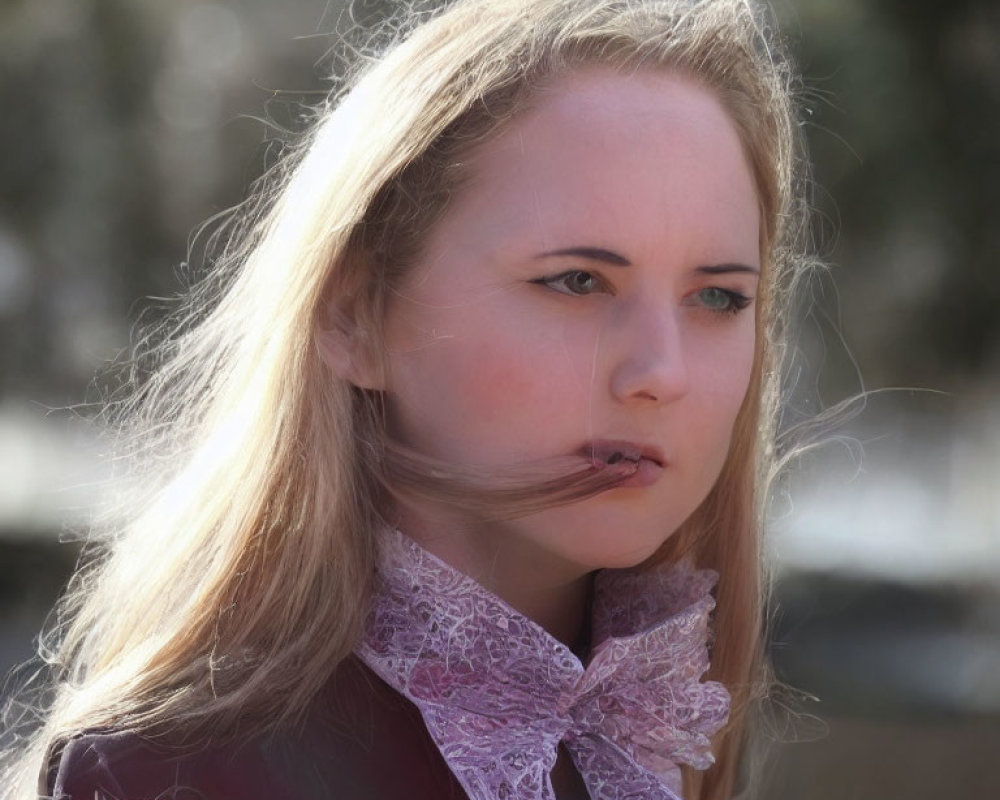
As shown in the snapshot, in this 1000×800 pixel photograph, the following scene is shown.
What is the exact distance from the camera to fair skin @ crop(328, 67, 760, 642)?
5.39 ft

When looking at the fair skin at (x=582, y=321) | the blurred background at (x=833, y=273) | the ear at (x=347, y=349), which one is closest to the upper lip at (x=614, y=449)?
the fair skin at (x=582, y=321)

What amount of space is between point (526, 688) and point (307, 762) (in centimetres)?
27

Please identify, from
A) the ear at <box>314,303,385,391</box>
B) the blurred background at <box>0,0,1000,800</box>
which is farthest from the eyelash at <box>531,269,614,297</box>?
the blurred background at <box>0,0,1000,800</box>

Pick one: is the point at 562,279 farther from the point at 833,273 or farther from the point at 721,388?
the point at 833,273

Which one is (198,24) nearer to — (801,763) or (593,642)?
(801,763)

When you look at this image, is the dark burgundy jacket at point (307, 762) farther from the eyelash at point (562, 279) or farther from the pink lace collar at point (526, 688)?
the eyelash at point (562, 279)

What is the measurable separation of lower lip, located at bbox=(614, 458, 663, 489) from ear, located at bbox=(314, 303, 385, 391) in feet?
1.05

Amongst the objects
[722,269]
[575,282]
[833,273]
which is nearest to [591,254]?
[575,282]

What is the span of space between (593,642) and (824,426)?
0.52 m

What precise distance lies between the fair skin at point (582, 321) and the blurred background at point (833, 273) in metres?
2.82

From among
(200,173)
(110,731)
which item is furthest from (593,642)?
(200,173)

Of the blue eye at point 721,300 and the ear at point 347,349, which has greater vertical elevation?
the blue eye at point 721,300

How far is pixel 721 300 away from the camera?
1.79m

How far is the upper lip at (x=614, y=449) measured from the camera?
1648 millimetres
